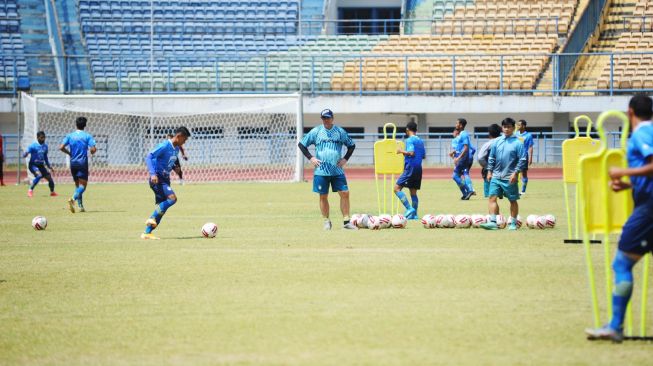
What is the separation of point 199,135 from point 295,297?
30778 millimetres

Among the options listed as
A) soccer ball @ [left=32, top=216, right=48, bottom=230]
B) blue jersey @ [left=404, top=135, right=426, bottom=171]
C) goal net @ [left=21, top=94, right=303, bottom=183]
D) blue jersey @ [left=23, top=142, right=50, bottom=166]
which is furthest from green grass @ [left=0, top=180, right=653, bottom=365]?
goal net @ [left=21, top=94, right=303, bottom=183]

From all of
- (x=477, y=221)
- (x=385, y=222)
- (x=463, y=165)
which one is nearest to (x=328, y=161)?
(x=385, y=222)

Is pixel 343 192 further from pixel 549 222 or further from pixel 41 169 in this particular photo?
pixel 41 169

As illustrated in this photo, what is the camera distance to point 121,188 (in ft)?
103

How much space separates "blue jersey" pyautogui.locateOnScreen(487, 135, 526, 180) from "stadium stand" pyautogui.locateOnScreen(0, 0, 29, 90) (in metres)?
29.1

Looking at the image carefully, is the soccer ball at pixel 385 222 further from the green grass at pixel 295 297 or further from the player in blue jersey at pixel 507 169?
the player in blue jersey at pixel 507 169

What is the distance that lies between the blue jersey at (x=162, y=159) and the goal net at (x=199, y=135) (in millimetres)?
21666

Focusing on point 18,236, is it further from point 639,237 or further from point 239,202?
point 639,237

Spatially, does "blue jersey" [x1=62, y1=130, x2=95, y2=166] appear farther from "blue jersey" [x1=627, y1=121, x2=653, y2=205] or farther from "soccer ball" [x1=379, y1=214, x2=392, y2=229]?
"blue jersey" [x1=627, y1=121, x2=653, y2=205]

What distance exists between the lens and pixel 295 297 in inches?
376

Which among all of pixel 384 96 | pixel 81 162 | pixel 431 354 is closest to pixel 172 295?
pixel 431 354

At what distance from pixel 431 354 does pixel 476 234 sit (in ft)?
28.3

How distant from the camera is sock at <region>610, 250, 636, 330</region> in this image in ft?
23.3

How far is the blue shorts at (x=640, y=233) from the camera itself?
23.1 ft
